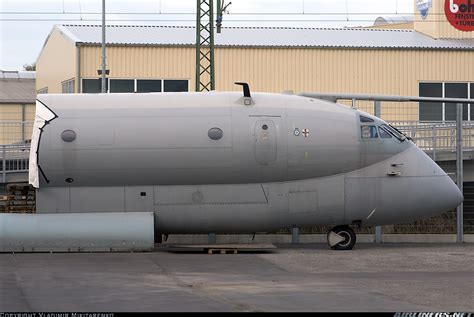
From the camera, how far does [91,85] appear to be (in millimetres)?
44688

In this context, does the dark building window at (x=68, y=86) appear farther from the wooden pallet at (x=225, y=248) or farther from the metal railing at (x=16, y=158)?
the wooden pallet at (x=225, y=248)

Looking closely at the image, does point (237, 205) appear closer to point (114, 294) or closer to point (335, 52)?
point (114, 294)

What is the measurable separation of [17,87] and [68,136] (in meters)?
63.3

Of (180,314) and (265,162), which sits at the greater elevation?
(265,162)

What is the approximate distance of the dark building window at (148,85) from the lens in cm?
4465

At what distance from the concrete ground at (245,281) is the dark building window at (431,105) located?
1559cm

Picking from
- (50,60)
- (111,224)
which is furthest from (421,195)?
(50,60)

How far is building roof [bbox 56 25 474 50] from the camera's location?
45562 millimetres

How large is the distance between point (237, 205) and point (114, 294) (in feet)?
26.9

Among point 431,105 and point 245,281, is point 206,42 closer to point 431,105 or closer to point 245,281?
point 431,105

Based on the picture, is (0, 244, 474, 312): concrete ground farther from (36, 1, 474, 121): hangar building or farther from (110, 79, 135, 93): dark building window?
(110, 79, 135, 93): dark building window

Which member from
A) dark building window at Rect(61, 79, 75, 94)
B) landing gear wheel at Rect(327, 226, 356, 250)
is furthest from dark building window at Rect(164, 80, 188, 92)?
landing gear wheel at Rect(327, 226, 356, 250)

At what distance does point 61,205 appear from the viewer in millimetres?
23359

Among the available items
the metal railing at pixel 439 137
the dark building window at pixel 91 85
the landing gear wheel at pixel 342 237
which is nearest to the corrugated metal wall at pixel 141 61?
the dark building window at pixel 91 85
